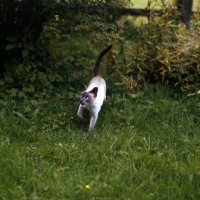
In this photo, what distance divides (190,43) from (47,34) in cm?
210

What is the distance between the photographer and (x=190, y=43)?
6.61 metres

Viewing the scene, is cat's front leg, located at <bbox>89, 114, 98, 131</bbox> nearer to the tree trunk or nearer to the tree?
the tree

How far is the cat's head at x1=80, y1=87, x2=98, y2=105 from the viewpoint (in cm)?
527

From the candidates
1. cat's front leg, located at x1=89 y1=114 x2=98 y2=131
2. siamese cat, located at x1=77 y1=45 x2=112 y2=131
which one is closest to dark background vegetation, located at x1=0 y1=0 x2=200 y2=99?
siamese cat, located at x1=77 y1=45 x2=112 y2=131

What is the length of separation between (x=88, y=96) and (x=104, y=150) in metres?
0.79

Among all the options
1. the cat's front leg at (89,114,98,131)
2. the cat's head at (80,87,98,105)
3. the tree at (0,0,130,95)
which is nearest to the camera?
the cat's head at (80,87,98,105)

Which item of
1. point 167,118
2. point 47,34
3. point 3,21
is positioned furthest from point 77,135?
point 3,21

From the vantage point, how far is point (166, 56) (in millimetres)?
6641

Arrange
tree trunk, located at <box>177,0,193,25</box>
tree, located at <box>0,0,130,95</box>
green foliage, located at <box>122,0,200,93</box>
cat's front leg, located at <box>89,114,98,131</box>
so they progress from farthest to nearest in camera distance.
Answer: tree trunk, located at <box>177,0,193,25</box>
green foliage, located at <box>122,0,200,93</box>
tree, located at <box>0,0,130,95</box>
cat's front leg, located at <box>89,114,98,131</box>

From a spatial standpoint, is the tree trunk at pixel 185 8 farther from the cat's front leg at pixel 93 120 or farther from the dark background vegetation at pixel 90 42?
the cat's front leg at pixel 93 120

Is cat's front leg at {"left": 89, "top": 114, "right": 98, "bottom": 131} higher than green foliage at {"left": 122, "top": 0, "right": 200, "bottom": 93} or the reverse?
the reverse

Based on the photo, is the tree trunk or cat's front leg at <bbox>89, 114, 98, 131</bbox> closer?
cat's front leg at <bbox>89, 114, 98, 131</bbox>

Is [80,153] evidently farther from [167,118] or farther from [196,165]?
[167,118]

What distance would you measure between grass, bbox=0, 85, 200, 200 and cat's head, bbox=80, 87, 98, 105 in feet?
1.20
